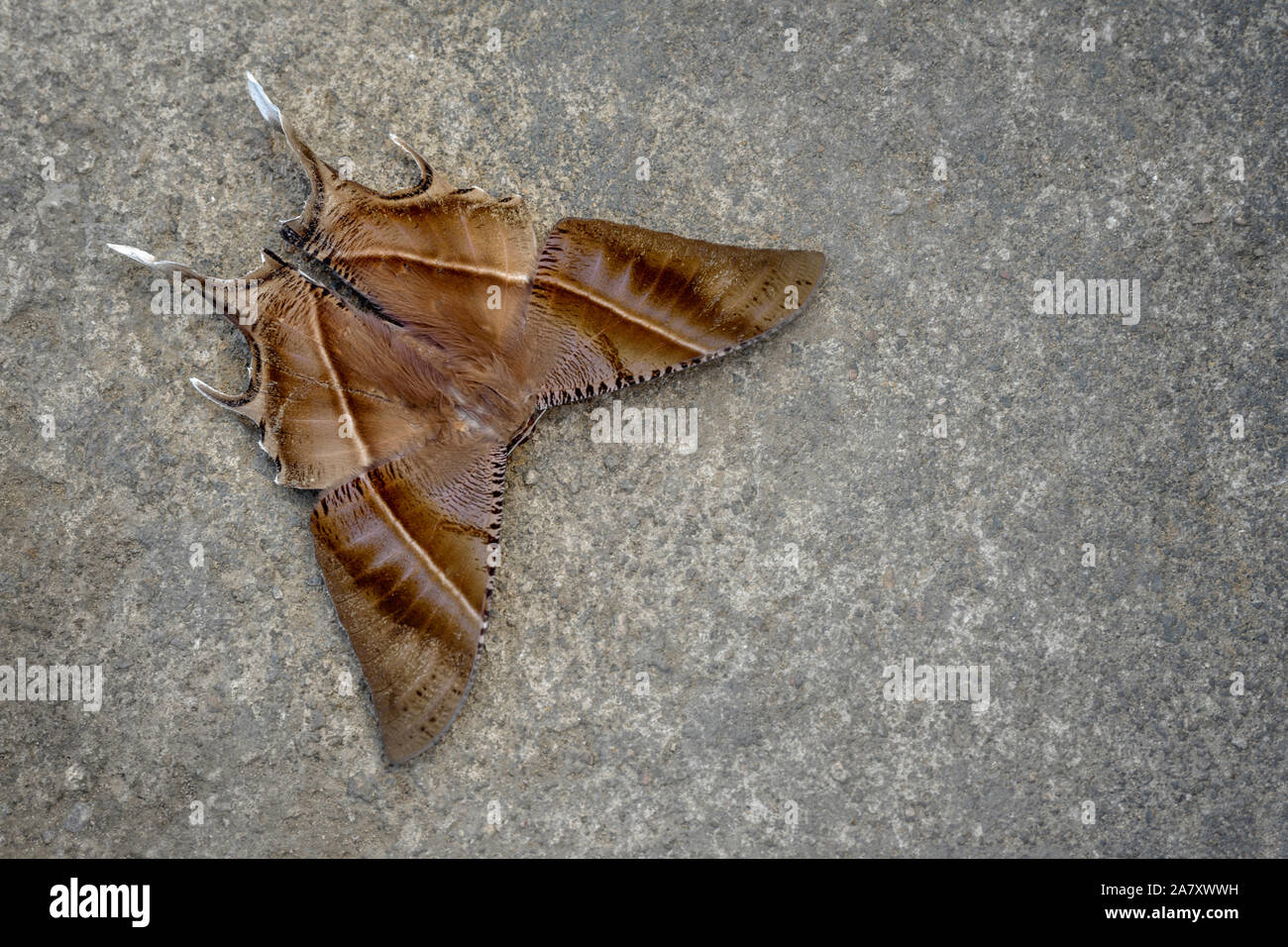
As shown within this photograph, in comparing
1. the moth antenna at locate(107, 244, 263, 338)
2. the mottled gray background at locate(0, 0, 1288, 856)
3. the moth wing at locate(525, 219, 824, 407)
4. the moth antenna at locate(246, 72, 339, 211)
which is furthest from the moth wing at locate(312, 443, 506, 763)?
the moth antenna at locate(246, 72, 339, 211)

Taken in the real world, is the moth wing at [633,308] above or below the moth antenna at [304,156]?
below

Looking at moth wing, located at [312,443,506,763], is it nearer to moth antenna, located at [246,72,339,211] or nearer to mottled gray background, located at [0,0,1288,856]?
mottled gray background, located at [0,0,1288,856]

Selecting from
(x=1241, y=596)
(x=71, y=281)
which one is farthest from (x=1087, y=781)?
(x=71, y=281)

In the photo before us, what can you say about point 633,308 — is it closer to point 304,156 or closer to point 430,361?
point 430,361

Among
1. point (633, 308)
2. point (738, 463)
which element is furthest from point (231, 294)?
point (738, 463)

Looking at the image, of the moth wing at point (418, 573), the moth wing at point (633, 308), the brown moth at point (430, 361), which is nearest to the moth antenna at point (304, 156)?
the brown moth at point (430, 361)

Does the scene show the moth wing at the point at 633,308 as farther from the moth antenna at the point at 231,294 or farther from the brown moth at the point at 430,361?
the moth antenna at the point at 231,294

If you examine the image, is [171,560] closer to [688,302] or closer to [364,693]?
[364,693]
